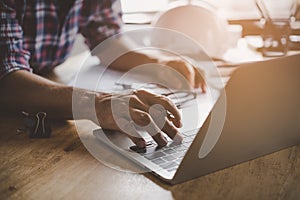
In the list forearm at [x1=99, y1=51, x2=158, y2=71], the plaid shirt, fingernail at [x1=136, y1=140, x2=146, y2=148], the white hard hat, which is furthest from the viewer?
the white hard hat

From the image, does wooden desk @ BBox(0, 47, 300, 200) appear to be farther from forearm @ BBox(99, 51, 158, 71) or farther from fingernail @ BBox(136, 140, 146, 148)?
forearm @ BBox(99, 51, 158, 71)

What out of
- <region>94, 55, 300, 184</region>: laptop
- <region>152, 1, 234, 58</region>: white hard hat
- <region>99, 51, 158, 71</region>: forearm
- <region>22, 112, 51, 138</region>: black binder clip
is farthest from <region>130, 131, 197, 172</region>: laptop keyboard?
<region>152, 1, 234, 58</region>: white hard hat

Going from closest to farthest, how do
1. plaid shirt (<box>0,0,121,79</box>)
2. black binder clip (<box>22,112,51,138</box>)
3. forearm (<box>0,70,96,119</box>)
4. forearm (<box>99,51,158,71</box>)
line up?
black binder clip (<box>22,112,51,138</box>) < forearm (<box>0,70,96,119</box>) < plaid shirt (<box>0,0,121,79</box>) < forearm (<box>99,51,158,71</box>)

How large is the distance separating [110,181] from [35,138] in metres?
0.27

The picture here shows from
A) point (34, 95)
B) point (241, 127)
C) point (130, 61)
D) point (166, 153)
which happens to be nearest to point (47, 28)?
point (130, 61)

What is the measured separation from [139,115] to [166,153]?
0.12 metres

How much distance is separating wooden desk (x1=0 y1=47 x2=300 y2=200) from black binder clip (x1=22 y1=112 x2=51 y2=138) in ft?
0.19

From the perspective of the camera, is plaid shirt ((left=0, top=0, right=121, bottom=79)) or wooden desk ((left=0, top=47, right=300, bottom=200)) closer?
wooden desk ((left=0, top=47, right=300, bottom=200))

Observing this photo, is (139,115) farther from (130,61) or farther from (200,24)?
(200,24)

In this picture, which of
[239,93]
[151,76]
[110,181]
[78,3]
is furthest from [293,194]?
[78,3]

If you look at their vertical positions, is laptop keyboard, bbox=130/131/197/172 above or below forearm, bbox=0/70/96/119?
above

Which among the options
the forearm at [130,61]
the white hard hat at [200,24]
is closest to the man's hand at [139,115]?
the forearm at [130,61]

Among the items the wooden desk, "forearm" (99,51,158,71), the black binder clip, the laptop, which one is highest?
the laptop

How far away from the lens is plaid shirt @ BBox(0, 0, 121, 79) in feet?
4.03
